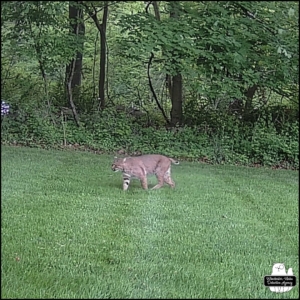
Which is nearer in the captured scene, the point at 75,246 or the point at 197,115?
the point at 75,246

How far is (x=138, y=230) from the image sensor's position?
5.77ft

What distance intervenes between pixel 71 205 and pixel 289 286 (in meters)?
1.10

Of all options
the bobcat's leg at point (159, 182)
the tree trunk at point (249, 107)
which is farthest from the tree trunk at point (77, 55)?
the tree trunk at point (249, 107)

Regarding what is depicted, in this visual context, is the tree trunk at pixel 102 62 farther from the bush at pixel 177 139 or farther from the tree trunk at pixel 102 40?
the bush at pixel 177 139

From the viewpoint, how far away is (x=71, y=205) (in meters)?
2.10

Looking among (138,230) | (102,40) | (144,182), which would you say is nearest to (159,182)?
(144,182)

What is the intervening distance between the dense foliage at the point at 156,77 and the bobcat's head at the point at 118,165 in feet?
0.22

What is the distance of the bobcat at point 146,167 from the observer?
6.98ft

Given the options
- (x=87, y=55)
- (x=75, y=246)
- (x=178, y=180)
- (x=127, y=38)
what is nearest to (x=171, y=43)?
(x=127, y=38)

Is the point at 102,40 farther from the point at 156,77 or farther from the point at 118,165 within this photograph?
the point at 118,165

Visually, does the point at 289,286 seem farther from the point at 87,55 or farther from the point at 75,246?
the point at 87,55

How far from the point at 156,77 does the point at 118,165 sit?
0.93 m

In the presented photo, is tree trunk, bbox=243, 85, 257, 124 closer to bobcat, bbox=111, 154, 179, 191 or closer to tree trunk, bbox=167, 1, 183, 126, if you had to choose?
tree trunk, bbox=167, 1, 183, 126

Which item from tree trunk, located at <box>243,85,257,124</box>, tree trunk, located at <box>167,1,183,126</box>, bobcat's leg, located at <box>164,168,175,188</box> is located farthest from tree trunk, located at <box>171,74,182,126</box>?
bobcat's leg, located at <box>164,168,175,188</box>
